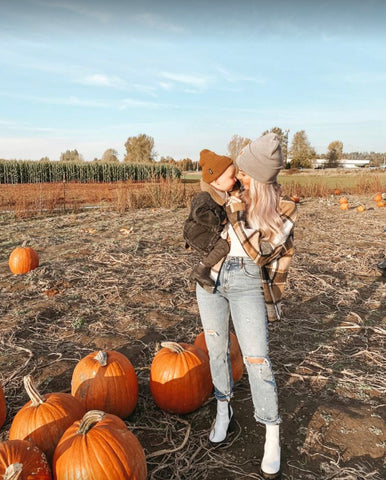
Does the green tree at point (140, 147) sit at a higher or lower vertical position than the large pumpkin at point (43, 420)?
higher

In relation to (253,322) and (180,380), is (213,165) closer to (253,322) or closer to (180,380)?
(253,322)

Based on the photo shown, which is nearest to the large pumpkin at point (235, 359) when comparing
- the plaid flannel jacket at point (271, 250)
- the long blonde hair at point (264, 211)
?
the plaid flannel jacket at point (271, 250)

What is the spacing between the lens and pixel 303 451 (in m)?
2.35

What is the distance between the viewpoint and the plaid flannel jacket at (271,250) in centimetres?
205

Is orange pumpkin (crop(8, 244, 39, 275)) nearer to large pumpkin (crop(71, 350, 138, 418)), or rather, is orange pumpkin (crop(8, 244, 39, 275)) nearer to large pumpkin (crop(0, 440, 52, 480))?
large pumpkin (crop(71, 350, 138, 418))

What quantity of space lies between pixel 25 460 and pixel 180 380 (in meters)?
1.11

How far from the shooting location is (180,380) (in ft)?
8.68

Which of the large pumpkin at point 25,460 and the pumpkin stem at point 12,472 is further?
the large pumpkin at point 25,460

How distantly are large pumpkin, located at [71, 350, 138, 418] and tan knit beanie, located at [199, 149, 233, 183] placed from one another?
4.73 ft

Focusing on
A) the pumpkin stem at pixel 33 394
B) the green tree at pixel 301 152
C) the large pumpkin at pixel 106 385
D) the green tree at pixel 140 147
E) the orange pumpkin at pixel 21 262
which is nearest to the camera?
the pumpkin stem at pixel 33 394

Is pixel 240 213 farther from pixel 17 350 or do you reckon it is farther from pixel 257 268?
pixel 17 350

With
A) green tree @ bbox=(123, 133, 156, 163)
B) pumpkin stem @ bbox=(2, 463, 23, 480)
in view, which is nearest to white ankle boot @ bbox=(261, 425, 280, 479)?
pumpkin stem @ bbox=(2, 463, 23, 480)

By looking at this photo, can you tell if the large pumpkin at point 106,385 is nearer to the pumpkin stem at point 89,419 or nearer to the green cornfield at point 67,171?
the pumpkin stem at point 89,419

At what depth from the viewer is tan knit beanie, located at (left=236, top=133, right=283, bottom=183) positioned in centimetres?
204
